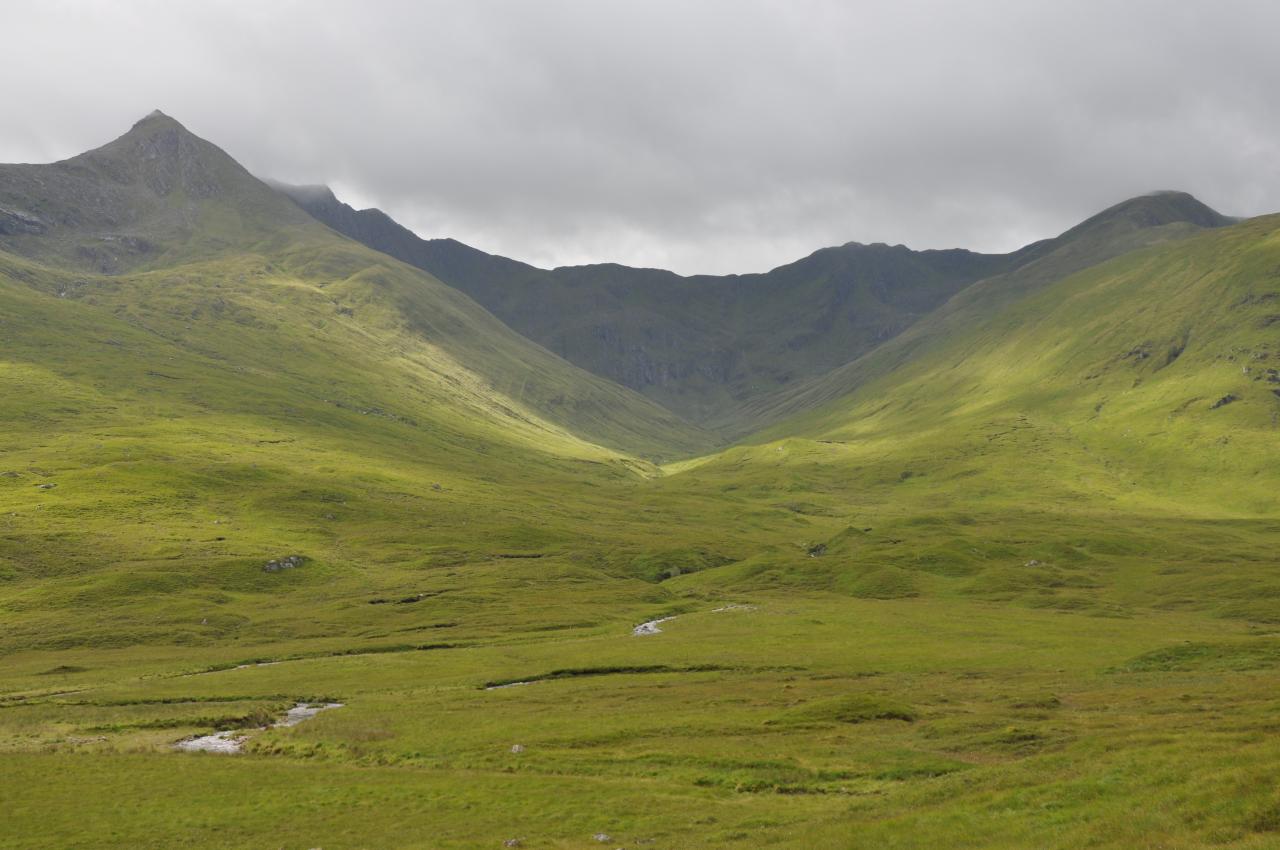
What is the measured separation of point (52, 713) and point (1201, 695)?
311 ft

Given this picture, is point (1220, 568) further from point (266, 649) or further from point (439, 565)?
point (266, 649)

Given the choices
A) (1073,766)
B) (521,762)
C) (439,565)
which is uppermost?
(1073,766)

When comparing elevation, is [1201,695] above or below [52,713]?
above

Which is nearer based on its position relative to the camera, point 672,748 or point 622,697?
point 672,748

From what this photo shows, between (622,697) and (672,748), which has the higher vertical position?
(672,748)

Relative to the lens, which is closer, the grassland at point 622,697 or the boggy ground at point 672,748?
the boggy ground at point 672,748

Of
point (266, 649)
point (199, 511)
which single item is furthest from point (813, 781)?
point (199, 511)

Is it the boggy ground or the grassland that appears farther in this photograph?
the grassland

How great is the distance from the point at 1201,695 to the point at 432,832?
2083 inches

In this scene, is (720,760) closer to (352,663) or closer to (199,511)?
(352,663)

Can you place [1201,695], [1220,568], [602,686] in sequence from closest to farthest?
[1201,695]
[602,686]
[1220,568]

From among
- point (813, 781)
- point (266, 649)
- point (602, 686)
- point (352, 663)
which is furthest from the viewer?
point (266, 649)

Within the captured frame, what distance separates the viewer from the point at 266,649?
114 m

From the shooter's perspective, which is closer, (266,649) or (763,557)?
(266,649)
